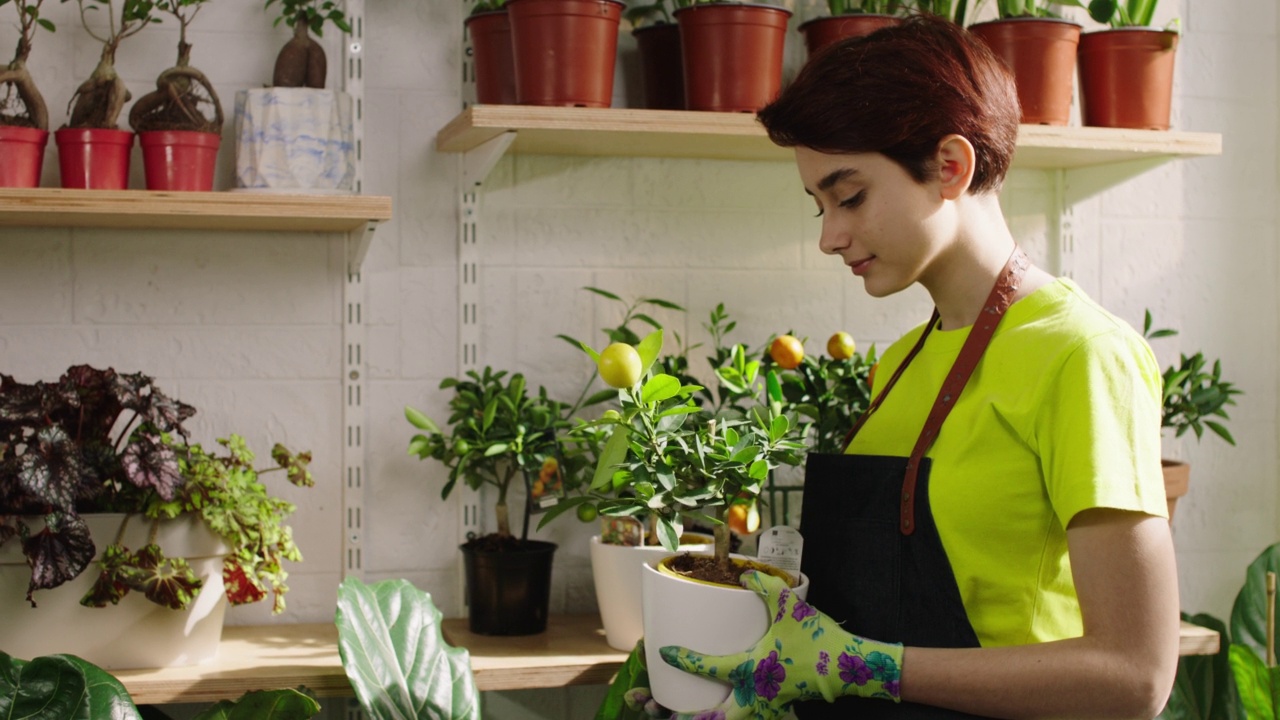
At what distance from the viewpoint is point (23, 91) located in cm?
165

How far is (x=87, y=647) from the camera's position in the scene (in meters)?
1.54

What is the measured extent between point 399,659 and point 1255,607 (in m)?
1.44

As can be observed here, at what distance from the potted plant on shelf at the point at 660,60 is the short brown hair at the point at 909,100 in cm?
69

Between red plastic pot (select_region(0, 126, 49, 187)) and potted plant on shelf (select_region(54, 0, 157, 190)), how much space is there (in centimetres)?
3

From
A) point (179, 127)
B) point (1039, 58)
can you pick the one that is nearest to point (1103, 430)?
point (1039, 58)

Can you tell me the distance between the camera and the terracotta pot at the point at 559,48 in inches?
66.0

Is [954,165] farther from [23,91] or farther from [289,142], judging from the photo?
[23,91]

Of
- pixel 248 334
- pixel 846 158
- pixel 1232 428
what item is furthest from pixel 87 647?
pixel 1232 428

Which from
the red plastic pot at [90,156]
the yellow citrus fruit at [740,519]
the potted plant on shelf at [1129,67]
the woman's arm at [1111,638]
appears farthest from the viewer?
the potted plant on shelf at [1129,67]

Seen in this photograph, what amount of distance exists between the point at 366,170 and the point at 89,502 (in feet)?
2.13

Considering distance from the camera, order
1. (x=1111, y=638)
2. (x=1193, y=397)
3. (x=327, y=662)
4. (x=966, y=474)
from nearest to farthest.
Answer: (x=1111, y=638) < (x=966, y=474) < (x=327, y=662) < (x=1193, y=397)

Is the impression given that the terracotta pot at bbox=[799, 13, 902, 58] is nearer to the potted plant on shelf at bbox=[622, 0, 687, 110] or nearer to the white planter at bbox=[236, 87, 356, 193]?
the potted plant on shelf at bbox=[622, 0, 687, 110]

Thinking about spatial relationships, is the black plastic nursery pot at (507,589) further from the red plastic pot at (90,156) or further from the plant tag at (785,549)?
the red plastic pot at (90,156)

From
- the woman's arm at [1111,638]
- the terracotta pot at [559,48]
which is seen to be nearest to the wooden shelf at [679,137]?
the terracotta pot at [559,48]
